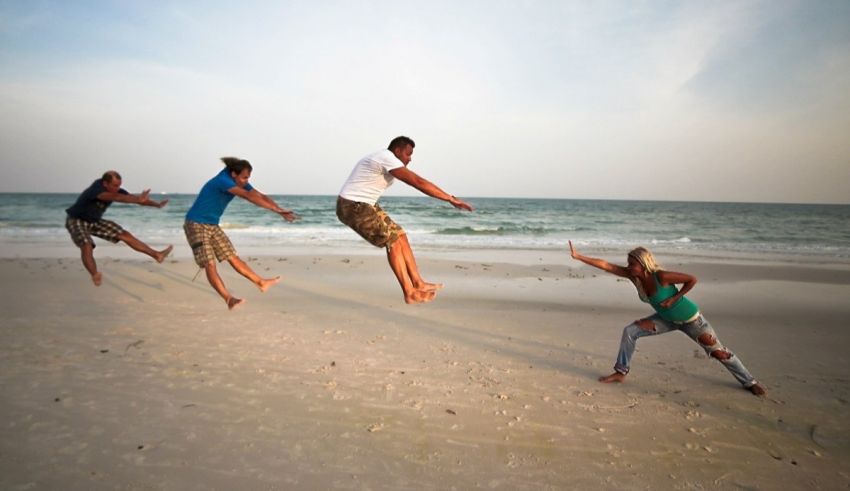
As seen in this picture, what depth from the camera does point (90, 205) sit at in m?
6.77

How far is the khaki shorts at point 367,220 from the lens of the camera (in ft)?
17.1

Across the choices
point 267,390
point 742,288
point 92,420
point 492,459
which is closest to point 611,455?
point 492,459

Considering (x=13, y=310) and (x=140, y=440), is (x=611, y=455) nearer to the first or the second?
(x=140, y=440)

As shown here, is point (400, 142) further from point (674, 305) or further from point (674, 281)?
point (674, 305)

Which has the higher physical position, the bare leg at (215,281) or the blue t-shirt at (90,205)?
the blue t-shirt at (90,205)

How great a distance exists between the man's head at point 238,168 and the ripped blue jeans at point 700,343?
185 inches

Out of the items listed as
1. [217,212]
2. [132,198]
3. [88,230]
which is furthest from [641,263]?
[88,230]

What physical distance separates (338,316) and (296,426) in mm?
3616

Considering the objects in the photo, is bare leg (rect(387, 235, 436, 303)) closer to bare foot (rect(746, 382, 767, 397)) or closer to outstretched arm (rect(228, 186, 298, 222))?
outstretched arm (rect(228, 186, 298, 222))

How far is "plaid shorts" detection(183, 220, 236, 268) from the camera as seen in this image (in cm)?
593

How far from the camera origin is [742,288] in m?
10.7

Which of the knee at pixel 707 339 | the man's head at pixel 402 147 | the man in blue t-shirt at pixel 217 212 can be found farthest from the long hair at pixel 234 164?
the knee at pixel 707 339

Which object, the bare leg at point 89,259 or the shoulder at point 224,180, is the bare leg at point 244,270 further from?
the bare leg at point 89,259

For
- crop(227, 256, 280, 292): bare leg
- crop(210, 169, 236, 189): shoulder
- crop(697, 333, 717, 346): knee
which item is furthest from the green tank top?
crop(210, 169, 236, 189): shoulder
